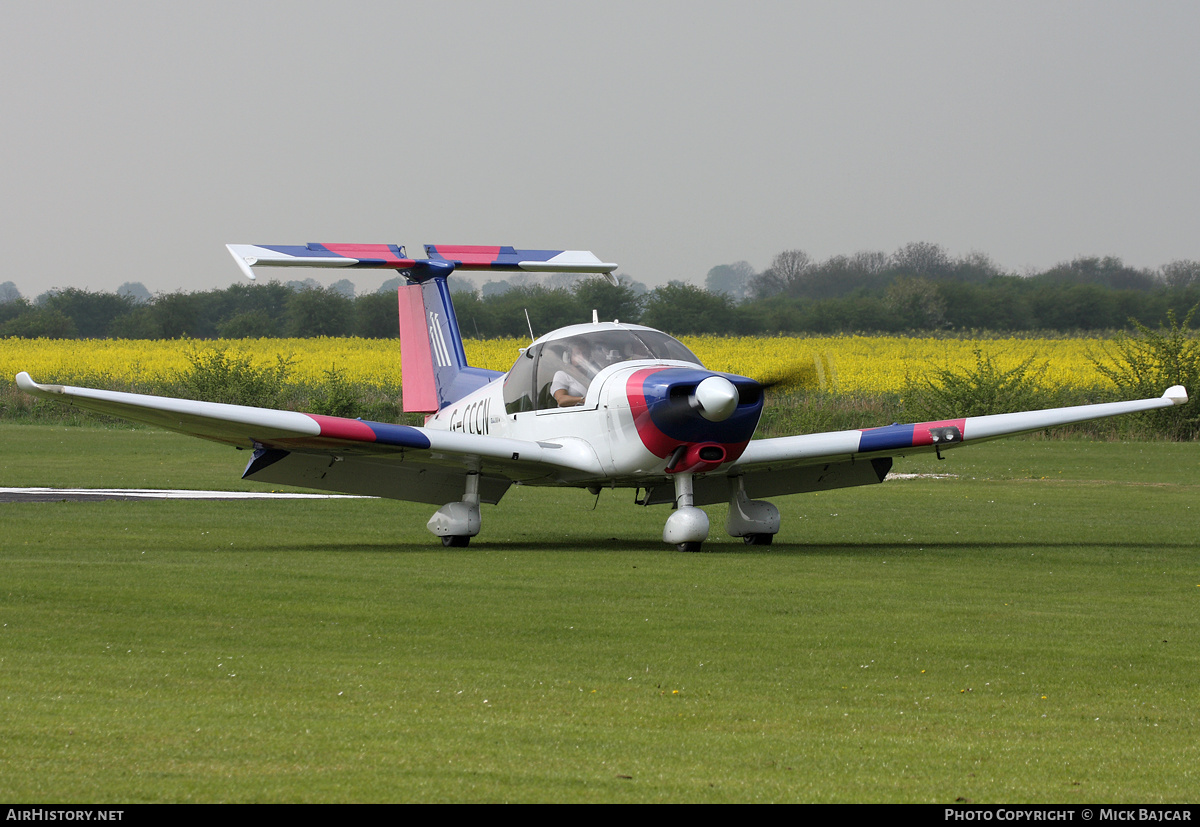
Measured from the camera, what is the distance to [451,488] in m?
17.1

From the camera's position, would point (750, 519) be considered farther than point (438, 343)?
No

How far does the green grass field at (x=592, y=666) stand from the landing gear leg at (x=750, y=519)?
28 cm

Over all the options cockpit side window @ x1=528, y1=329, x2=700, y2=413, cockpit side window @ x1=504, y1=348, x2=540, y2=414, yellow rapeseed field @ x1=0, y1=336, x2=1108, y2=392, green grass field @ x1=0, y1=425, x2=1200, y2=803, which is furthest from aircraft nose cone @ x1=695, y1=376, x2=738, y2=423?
yellow rapeseed field @ x1=0, y1=336, x2=1108, y2=392

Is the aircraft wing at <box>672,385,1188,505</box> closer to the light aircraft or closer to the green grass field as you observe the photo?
the light aircraft

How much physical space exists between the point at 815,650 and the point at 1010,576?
4819mm

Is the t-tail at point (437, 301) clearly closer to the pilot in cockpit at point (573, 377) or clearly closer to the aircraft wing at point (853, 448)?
the pilot in cockpit at point (573, 377)

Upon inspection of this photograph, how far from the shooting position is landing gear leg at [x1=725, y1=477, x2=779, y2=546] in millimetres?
16547

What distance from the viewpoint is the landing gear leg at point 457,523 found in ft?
52.2

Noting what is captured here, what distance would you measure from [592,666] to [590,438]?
7267 mm

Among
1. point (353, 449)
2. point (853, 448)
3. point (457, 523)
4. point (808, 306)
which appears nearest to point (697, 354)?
point (808, 306)

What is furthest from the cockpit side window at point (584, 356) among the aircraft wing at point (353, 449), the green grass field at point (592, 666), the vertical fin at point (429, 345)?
the vertical fin at point (429, 345)

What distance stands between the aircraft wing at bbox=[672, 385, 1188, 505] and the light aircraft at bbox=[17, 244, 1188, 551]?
0.02 meters

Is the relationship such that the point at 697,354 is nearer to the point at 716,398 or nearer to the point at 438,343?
the point at 438,343

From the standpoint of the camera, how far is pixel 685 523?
1495 centimetres
